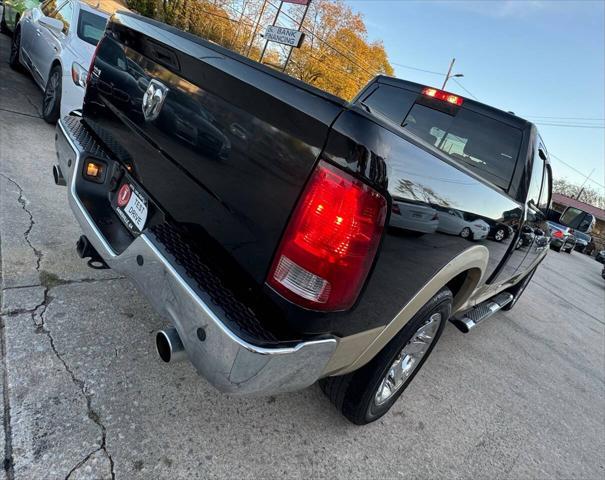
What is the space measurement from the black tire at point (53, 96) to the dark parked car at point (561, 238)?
1948cm

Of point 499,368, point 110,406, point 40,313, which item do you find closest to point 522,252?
point 499,368

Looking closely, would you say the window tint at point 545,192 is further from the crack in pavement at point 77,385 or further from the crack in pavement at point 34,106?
the crack in pavement at point 34,106

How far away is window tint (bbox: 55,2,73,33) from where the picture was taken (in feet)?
17.2

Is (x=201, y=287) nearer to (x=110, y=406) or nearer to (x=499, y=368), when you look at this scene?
(x=110, y=406)

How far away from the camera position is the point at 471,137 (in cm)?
319

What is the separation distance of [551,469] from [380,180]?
2.51 meters

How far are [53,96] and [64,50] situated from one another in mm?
582

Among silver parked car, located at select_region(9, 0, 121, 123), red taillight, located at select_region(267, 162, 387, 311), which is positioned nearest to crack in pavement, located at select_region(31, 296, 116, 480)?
red taillight, located at select_region(267, 162, 387, 311)

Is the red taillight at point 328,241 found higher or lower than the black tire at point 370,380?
higher

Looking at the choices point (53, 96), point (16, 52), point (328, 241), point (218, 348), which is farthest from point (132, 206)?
Answer: point (16, 52)

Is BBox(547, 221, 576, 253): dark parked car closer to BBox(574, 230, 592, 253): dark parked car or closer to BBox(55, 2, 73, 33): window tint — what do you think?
BBox(574, 230, 592, 253): dark parked car

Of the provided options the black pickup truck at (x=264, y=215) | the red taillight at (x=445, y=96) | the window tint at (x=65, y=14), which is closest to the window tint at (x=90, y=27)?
the window tint at (x=65, y=14)

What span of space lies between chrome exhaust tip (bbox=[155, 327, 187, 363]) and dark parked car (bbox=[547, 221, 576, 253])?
20.4 m

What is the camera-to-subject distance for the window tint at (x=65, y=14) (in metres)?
5.25
